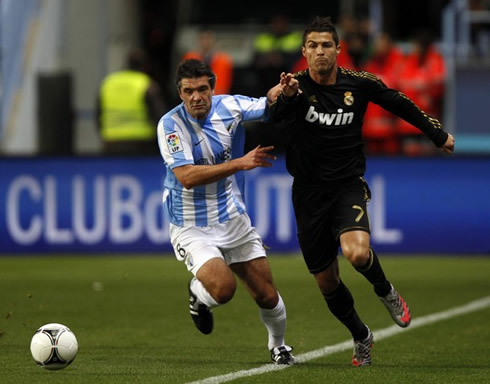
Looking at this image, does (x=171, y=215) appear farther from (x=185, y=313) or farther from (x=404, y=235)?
(x=404, y=235)

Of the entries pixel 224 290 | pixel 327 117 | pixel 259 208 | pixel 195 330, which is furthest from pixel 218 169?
pixel 259 208

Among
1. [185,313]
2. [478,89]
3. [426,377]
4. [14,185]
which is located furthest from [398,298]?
[478,89]

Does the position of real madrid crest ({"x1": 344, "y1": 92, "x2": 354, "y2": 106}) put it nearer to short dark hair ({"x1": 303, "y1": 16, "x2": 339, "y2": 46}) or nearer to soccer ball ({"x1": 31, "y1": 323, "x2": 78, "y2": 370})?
short dark hair ({"x1": 303, "y1": 16, "x2": 339, "y2": 46})

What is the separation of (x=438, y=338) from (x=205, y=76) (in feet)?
9.37

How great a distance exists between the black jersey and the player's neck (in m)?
0.03

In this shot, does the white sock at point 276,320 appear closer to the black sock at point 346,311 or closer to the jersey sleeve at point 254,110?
the black sock at point 346,311

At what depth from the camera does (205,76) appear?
7930 millimetres

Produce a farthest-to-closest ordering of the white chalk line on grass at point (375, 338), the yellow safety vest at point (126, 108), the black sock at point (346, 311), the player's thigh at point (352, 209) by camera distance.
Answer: the yellow safety vest at point (126, 108) → the black sock at point (346, 311) → the player's thigh at point (352, 209) → the white chalk line on grass at point (375, 338)

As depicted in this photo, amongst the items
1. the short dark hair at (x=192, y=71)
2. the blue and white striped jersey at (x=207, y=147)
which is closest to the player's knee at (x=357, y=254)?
the blue and white striped jersey at (x=207, y=147)

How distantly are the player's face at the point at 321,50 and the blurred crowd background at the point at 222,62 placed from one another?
739cm

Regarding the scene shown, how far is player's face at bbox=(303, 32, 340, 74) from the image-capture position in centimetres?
805

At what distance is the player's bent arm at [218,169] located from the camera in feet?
24.8

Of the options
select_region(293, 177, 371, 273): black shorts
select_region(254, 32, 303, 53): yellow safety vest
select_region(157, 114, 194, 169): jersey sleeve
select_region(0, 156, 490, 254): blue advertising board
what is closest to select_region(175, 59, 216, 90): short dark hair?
select_region(157, 114, 194, 169): jersey sleeve

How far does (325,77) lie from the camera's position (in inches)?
323
